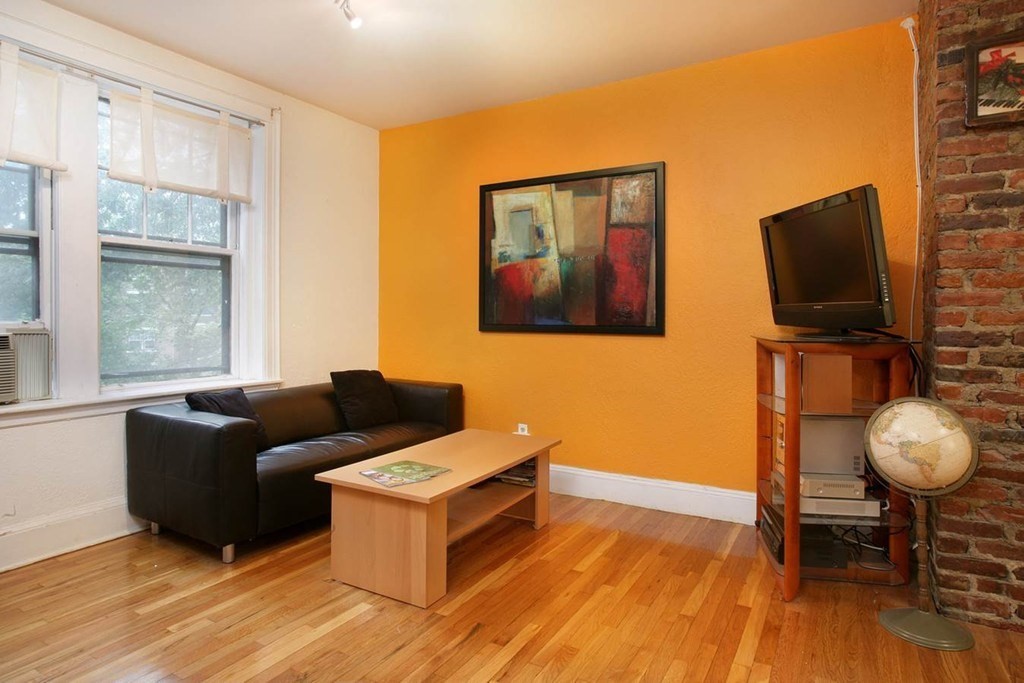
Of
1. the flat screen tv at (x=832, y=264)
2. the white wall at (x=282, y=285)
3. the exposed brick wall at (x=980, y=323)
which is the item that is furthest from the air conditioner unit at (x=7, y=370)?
the exposed brick wall at (x=980, y=323)

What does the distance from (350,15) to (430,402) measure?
2.37m

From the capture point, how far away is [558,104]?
3.75 m

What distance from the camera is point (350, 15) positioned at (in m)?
2.65

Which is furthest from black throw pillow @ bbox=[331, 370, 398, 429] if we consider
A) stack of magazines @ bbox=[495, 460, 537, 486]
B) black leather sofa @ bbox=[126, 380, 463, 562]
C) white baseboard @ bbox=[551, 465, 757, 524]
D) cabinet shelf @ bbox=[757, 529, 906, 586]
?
cabinet shelf @ bbox=[757, 529, 906, 586]

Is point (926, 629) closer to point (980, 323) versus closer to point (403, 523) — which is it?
point (980, 323)

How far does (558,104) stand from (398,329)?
2063 millimetres

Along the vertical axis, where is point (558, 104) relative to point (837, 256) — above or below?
above

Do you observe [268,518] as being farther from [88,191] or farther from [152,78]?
[152,78]

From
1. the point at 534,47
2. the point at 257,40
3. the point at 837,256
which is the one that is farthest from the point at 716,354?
the point at 257,40

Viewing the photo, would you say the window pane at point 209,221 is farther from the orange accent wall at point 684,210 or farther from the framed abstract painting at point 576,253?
the framed abstract painting at point 576,253

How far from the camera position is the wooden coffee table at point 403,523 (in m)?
2.24

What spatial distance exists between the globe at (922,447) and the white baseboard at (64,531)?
356 centimetres

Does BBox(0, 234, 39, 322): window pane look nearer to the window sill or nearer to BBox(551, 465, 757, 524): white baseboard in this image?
the window sill

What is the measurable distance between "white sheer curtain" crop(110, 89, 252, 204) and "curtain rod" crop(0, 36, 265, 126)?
2.2 inches
